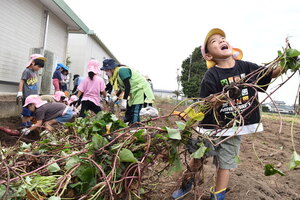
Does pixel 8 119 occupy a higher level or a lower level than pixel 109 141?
lower

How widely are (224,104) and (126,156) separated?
106 centimetres

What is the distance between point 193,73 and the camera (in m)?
26.9

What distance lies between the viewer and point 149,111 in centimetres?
474

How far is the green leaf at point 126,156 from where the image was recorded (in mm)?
1349

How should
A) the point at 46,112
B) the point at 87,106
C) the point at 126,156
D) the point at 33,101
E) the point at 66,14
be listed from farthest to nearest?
the point at 66,14, the point at 87,106, the point at 46,112, the point at 33,101, the point at 126,156

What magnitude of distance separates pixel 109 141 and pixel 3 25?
6044 millimetres

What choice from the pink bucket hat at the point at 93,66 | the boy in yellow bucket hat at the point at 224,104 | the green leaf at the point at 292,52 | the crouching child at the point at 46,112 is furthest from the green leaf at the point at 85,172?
the pink bucket hat at the point at 93,66

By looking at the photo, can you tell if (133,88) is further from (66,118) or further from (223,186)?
(223,186)

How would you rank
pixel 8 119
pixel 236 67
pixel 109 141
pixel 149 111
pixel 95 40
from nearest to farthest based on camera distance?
pixel 109 141 → pixel 236 67 → pixel 149 111 → pixel 8 119 → pixel 95 40

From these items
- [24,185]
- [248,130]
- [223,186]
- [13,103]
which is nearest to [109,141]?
[24,185]

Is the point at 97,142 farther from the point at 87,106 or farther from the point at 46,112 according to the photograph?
the point at 87,106

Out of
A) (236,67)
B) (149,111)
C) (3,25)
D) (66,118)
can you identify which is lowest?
(66,118)

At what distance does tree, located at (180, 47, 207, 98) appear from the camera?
25484 millimetres

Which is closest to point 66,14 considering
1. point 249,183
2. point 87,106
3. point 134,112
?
point 87,106
